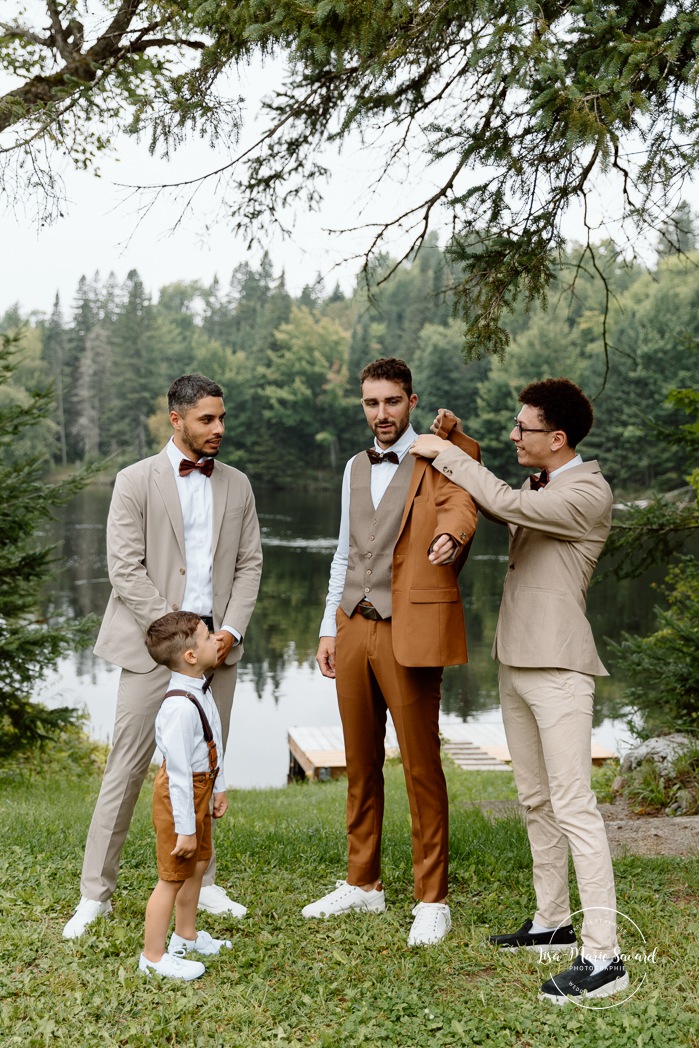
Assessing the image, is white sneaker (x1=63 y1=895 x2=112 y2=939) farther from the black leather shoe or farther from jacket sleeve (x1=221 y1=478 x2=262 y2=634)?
the black leather shoe

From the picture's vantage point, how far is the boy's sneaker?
3.13 m

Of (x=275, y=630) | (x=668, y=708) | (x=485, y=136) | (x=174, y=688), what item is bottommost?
(x=275, y=630)

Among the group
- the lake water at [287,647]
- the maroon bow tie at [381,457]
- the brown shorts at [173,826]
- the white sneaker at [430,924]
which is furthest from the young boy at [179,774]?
the lake water at [287,647]

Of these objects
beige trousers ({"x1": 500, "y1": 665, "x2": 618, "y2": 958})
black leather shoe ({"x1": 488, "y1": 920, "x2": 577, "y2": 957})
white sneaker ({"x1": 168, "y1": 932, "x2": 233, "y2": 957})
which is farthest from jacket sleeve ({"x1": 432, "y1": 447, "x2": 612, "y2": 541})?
white sneaker ({"x1": 168, "y1": 932, "x2": 233, "y2": 957})

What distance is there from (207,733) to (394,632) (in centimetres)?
79

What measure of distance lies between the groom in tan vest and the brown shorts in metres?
0.75

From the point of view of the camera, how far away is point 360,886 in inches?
157

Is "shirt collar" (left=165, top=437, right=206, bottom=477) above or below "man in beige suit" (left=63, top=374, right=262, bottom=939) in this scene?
above

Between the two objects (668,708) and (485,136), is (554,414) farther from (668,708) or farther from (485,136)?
(668,708)

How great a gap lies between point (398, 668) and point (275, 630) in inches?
783

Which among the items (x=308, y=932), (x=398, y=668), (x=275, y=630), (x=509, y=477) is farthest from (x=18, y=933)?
(x=509, y=477)

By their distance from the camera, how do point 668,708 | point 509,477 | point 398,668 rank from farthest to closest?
point 509,477
point 668,708
point 398,668

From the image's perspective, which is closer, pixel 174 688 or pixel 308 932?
pixel 174 688

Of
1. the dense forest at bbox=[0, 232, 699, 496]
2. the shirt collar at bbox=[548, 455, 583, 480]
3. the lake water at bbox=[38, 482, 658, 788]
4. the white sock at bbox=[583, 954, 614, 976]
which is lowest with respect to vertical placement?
the lake water at bbox=[38, 482, 658, 788]
